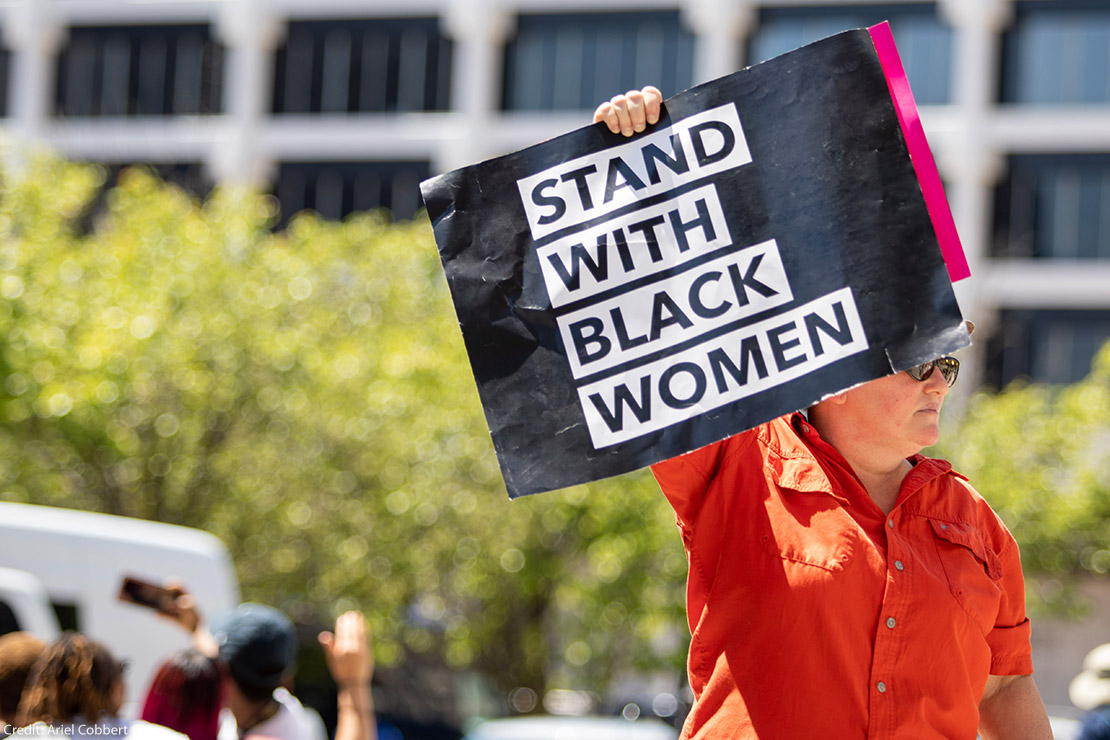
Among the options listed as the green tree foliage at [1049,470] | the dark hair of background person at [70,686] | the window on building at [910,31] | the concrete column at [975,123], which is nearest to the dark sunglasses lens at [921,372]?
the dark hair of background person at [70,686]

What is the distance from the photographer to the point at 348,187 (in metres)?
33.3

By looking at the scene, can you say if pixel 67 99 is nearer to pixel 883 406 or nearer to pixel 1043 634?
pixel 1043 634

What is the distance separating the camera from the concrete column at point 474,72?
3275 centimetres

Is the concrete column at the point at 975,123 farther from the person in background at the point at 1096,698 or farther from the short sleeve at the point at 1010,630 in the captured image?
the short sleeve at the point at 1010,630

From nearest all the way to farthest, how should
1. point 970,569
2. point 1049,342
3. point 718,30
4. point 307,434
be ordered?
point 970,569, point 307,434, point 1049,342, point 718,30

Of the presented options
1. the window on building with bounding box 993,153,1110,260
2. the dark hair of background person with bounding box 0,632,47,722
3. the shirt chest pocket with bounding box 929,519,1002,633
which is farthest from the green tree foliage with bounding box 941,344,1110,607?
the shirt chest pocket with bounding box 929,519,1002,633

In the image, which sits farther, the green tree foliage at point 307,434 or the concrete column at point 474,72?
the concrete column at point 474,72

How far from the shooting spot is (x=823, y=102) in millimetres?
2848

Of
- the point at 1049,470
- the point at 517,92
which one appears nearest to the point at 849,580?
the point at 1049,470

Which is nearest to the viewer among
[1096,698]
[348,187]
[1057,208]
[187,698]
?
[187,698]

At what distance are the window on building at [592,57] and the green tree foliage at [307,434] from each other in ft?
41.8

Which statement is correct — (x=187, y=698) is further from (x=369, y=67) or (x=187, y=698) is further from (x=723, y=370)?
(x=369, y=67)

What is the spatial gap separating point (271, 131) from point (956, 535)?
32.6 meters

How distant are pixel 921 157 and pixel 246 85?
33042mm
